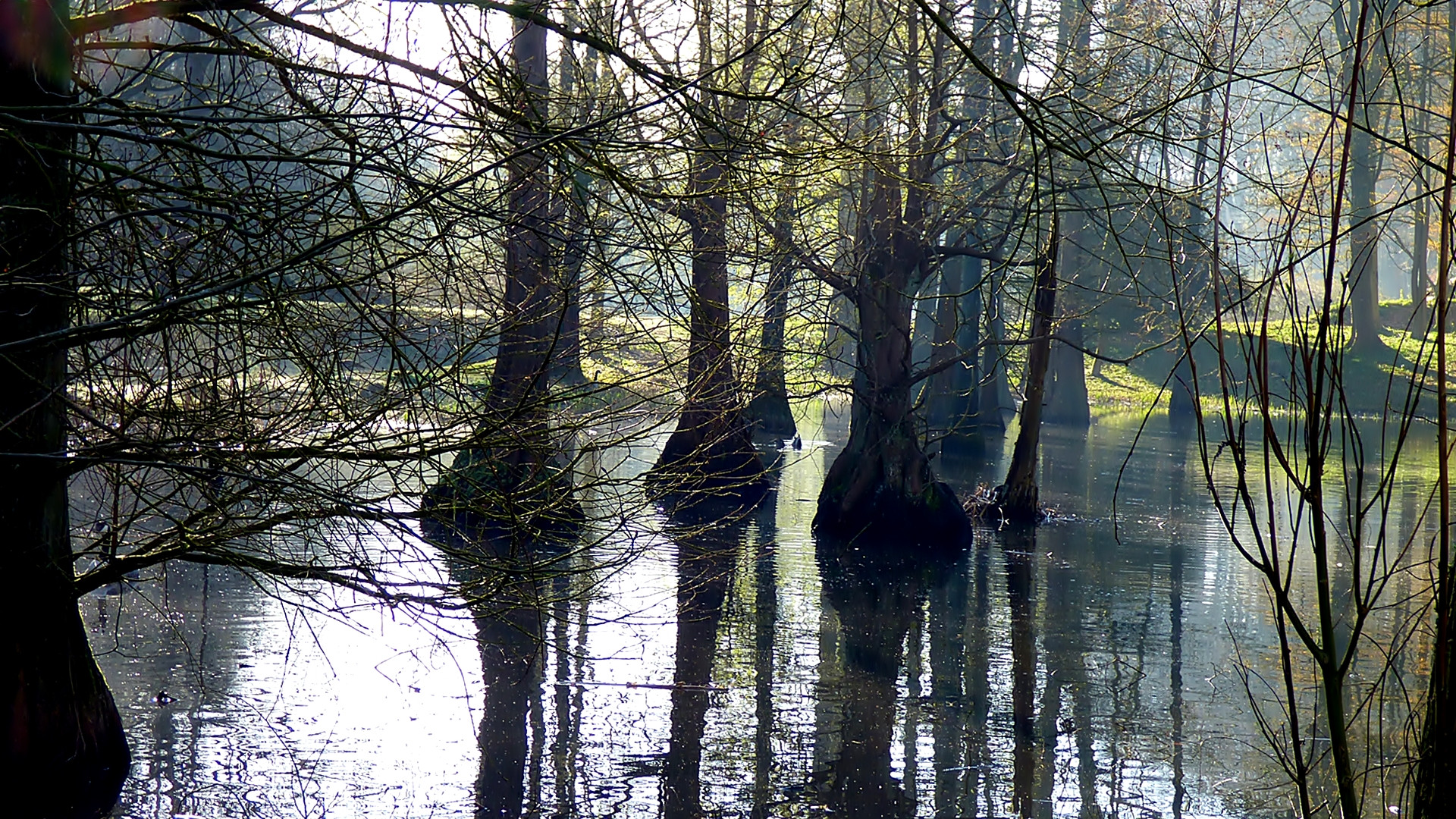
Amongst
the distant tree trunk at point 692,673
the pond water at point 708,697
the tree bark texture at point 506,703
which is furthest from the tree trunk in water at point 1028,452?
the tree bark texture at point 506,703

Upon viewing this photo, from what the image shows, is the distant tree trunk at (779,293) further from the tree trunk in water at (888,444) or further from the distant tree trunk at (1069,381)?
the distant tree trunk at (1069,381)

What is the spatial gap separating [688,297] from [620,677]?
3324mm

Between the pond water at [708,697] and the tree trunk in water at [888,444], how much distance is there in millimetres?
2001

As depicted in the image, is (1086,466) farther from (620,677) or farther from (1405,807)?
(1405,807)

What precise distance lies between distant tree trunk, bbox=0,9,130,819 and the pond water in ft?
1.24

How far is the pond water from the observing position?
6.42m

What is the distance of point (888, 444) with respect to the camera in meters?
15.1

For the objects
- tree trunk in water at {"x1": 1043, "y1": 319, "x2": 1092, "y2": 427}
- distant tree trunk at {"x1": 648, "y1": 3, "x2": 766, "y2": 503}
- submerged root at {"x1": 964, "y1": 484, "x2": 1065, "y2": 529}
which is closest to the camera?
distant tree trunk at {"x1": 648, "y1": 3, "x2": 766, "y2": 503}

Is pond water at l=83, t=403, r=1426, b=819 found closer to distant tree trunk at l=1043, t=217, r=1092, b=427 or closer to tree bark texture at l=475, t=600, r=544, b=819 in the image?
tree bark texture at l=475, t=600, r=544, b=819

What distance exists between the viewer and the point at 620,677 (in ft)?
28.0

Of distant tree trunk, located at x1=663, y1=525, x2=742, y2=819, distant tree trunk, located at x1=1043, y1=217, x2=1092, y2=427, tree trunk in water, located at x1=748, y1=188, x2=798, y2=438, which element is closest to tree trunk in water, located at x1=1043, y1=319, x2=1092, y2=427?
distant tree trunk, located at x1=1043, y1=217, x2=1092, y2=427

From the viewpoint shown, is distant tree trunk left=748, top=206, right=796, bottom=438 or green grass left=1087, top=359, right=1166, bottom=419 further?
green grass left=1087, top=359, right=1166, bottom=419

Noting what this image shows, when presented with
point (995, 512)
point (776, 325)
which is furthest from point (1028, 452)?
point (776, 325)

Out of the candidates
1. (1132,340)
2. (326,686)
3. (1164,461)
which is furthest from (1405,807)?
(1132,340)
